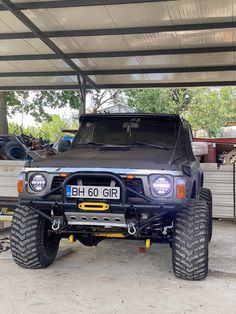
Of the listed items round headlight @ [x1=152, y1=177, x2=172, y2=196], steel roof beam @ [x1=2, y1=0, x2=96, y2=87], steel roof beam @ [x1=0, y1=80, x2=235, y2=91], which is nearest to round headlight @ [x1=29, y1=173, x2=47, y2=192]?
round headlight @ [x1=152, y1=177, x2=172, y2=196]

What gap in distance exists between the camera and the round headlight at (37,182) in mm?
4773

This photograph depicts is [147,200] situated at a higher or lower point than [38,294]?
higher

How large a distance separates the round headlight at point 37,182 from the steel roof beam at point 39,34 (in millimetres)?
3930

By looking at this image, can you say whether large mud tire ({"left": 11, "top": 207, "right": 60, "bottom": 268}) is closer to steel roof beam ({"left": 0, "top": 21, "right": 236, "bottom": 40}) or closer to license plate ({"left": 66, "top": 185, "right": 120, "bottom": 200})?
license plate ({"left": 66, "top": 185, "right": 120, "bottom": 200})

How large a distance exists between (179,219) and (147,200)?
57cm

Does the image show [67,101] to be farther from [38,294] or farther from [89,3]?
[38,294]

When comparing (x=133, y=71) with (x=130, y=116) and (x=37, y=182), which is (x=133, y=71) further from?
(x=37, y=182)

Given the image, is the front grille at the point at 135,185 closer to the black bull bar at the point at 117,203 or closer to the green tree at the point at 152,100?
the black bull bar at the point at 117,203

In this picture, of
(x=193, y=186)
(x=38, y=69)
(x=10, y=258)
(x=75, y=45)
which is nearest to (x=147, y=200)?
(x=193, y=186)

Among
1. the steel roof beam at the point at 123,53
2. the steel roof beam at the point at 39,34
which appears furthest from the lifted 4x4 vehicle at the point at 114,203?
the steel roof beam at the point at 123,53

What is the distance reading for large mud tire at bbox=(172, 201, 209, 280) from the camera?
4.70 metres

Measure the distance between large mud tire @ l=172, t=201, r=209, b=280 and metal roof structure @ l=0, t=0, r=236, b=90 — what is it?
3908 millimetres

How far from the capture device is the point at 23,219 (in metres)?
5.16

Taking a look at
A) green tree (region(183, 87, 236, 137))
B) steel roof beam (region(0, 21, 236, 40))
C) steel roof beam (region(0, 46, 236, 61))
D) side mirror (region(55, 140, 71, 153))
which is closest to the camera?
side mirror (region(55, 140, 71, 153))
